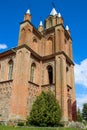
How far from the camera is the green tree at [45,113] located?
19.6 metres

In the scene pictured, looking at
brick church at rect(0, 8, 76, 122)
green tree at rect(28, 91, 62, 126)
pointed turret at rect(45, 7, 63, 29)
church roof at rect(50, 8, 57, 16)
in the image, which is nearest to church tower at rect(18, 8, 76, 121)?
brick church at rect(0, 8, 76, 122)

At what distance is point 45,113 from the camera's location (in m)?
19.9

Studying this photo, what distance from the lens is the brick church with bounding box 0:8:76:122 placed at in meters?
21.6

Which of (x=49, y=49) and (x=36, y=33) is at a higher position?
(x=36, y=33)

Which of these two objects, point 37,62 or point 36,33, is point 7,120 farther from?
point 36,33

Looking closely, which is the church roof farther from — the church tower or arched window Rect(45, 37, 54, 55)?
arched window Rect(45, 37, 54, 55)

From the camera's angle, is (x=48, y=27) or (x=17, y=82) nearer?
(x=17, y=82)

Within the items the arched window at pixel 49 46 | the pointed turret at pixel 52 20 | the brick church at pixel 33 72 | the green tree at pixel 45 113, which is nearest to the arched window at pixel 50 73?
the brick church at pixel 33 72

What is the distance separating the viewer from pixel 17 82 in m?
22.0

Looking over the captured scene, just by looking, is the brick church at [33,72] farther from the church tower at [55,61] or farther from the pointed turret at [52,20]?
the pointed turret at [52,20]

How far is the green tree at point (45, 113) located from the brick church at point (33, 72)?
5.04 feet

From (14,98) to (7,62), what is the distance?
7378 mm

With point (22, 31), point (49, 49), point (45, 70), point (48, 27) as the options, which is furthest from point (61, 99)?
point (48, 27)

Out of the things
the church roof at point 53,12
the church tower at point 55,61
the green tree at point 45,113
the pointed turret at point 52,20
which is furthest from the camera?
the church roof at point 53,12
